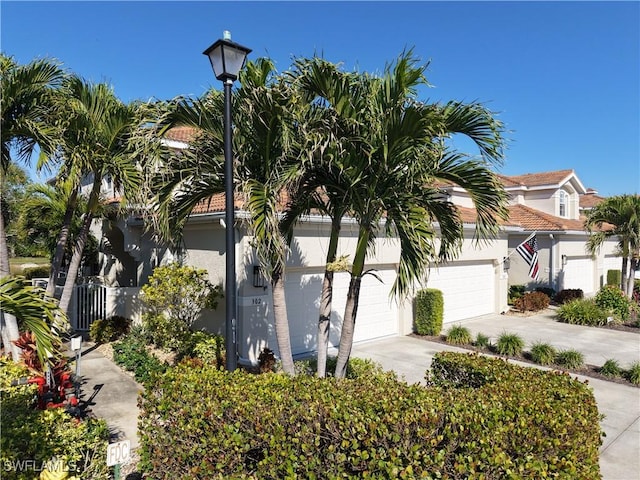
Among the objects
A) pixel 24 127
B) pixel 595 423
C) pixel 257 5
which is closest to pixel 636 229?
pixel 595 423

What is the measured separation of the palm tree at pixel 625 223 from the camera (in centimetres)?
1658

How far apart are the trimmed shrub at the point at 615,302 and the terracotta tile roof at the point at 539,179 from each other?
802 centimetres

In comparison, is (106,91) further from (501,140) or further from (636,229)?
(636,229)

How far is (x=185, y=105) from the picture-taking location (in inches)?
238

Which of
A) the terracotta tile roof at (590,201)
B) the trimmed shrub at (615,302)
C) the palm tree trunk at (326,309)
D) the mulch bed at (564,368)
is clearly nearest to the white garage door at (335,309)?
the mulch bed at (564,368)

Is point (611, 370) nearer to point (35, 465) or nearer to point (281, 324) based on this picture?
point (281, 324)

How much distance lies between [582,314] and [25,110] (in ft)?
57.8

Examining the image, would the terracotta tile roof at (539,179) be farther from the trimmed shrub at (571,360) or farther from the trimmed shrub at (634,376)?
the trimmed shrub at (634,376)

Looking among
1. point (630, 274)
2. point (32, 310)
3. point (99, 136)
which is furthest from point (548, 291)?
point (32, 310)

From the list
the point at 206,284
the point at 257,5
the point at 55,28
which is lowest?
the point at 206,284

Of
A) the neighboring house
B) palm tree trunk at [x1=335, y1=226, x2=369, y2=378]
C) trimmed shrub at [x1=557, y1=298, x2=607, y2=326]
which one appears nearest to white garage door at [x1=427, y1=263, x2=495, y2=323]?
the neighboring house

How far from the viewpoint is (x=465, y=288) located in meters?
15.4

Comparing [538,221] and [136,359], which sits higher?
[538,221]

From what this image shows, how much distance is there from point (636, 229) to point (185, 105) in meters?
18.0
